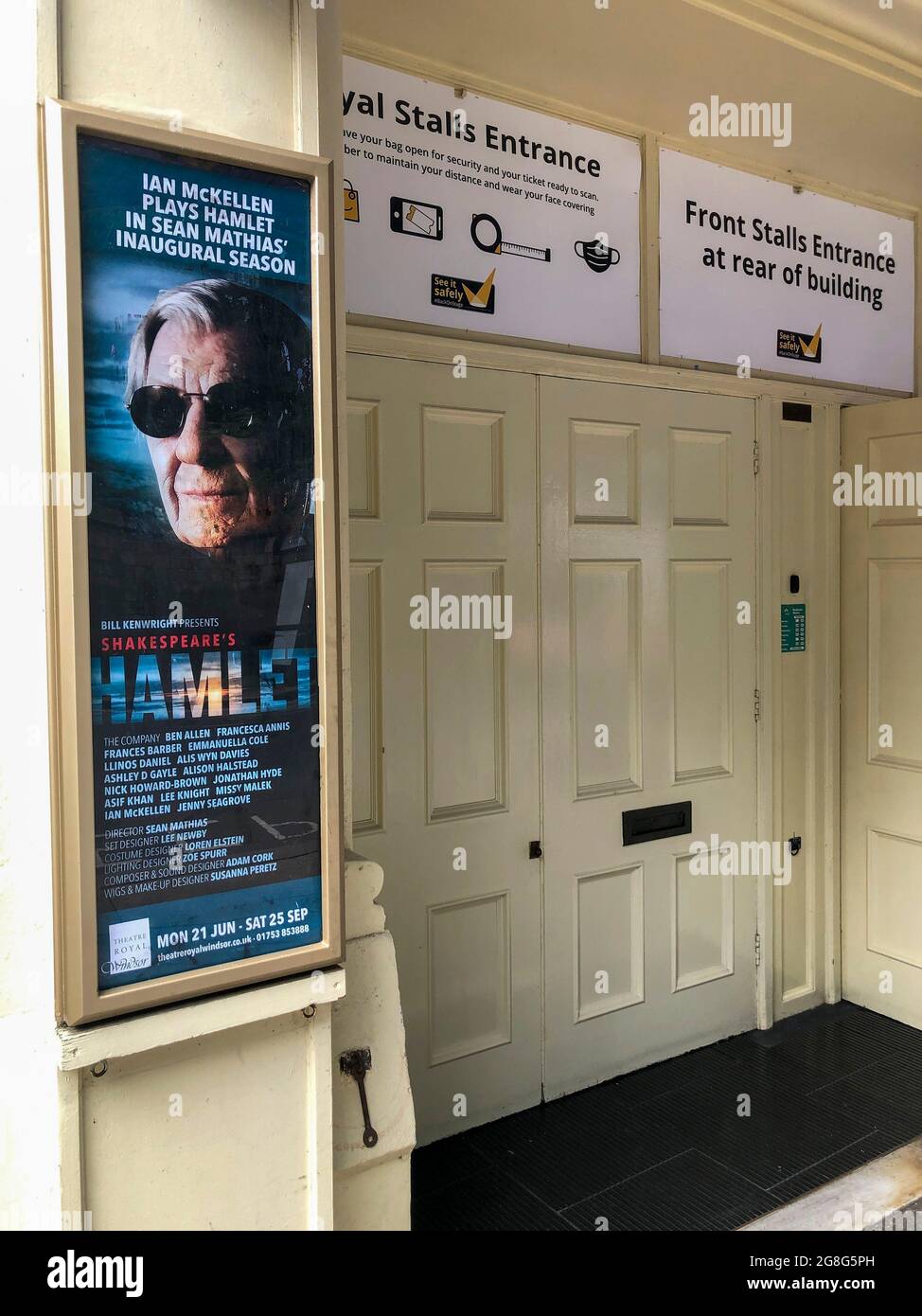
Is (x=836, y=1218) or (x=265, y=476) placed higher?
(x=265, y=476)

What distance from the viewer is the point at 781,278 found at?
3789 mm

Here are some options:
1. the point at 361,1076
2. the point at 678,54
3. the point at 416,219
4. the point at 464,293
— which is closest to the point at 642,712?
the point at 464,293

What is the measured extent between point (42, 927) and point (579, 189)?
108 inches

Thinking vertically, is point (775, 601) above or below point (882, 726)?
above

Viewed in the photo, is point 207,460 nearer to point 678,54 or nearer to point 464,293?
point 464,293

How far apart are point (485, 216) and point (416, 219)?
0.25 m

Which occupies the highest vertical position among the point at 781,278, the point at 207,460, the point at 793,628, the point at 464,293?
the point at 781,278

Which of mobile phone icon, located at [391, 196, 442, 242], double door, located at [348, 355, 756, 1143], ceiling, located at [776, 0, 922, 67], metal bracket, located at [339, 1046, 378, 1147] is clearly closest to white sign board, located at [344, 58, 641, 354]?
mobile phone icon, located at [391, 196, 442, 242]

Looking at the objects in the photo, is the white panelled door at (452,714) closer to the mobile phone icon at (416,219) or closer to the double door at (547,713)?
the double door at (547,713)

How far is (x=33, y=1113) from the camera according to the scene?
4.81ft

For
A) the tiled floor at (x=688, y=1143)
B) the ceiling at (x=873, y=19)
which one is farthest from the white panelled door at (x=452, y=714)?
the ceiling at (x=873, y=19)

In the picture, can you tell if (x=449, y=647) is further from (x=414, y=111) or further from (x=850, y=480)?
(x=850, y=480)

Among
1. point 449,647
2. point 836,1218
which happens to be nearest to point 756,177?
point 449,647

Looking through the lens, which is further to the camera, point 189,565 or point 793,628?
point 793,628
